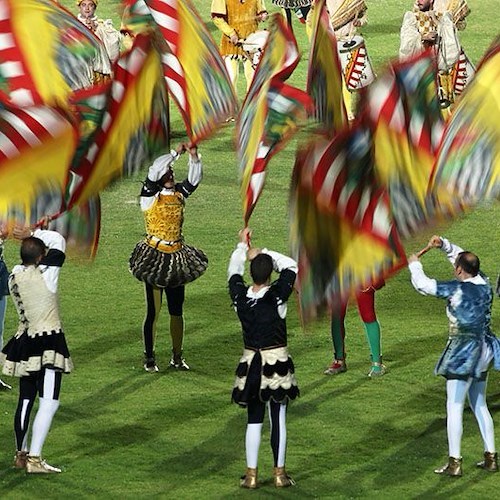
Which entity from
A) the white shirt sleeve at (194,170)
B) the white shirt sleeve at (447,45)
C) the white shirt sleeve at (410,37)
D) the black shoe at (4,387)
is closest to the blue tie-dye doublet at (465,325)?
the white shirt sleeve at (194,170)

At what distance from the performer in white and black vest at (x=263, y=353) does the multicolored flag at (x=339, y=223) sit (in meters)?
A: 3.00

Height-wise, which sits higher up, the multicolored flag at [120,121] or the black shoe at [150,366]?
the multicolored flag at [120,121]

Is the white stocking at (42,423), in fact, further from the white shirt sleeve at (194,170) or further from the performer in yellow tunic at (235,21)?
the performer in yellow tunic at (235,21)

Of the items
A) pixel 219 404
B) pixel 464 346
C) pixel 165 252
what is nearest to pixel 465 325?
pixel 464 346

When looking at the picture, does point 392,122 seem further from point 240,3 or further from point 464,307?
point 240,3

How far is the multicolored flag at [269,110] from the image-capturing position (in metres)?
10.1

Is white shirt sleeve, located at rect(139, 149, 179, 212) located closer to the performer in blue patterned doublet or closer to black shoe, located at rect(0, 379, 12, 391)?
black shoe, located at rect(0, 379, 12, 391)

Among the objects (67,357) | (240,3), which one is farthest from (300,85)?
(67,357)

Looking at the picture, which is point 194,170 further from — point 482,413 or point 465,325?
point 482,413

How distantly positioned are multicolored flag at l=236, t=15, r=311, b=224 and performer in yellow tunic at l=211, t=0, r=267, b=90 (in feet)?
47.5

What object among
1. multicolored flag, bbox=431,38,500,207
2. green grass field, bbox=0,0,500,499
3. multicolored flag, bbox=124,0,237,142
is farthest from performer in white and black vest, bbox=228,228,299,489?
multicolored flag, bbox=431,38,500,207

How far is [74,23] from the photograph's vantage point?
12609mm

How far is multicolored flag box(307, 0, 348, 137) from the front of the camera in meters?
9.91

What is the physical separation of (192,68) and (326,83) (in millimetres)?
1927
